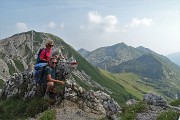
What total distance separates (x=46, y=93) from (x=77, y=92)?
2.47m

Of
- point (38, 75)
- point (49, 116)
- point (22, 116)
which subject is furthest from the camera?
point (38, 75)

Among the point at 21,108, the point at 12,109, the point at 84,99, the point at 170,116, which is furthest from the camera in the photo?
the point at 12,109

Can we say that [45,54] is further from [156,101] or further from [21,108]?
[156,101]

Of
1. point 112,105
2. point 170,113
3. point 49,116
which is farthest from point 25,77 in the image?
point 170,113

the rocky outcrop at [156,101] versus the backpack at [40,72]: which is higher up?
the backpack at [40,72]

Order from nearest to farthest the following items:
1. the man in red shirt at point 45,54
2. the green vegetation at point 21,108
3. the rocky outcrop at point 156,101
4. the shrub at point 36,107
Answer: the rocky outcrop at point 156,101 < the shrub at point 36,107 < the green vegetation at point 21,108 < the man in red shirt at point 45,54

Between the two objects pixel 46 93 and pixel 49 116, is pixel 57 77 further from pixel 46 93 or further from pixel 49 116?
pixel 49 116

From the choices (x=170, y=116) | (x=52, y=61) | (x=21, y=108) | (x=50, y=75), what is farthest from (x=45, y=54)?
(x=170, y=116)

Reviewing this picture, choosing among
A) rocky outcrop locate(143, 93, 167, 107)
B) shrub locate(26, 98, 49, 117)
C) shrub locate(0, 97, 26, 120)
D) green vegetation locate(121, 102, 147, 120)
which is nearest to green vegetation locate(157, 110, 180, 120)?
green vegetation locate(121, 102, 147, 120)

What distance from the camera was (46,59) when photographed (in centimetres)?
2369

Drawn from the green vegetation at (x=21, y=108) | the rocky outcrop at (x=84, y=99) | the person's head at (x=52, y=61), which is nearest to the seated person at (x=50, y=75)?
the person's head at (x=52, y=61)

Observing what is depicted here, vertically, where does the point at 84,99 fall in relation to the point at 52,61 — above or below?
below

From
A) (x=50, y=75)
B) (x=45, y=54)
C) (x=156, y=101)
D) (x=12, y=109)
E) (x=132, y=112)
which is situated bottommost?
(x=12, y=109)

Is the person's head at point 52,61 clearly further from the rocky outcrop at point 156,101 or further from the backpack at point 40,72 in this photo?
the rocky outcrop at point 156,101
